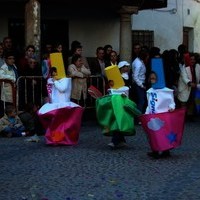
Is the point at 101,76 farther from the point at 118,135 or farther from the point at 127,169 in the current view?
the point at 127,169

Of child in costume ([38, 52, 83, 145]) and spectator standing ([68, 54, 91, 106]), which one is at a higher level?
spectator standing ([68, 54, 91, 106])

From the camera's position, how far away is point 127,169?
324 inches

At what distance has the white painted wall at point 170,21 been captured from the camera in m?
20.2

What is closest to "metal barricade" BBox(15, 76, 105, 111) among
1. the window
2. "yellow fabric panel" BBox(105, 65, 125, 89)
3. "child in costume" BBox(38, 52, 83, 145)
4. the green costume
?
"child in costume" BBox(38, 52, 83, 145)

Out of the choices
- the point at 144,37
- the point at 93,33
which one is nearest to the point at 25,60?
the point at 93,33

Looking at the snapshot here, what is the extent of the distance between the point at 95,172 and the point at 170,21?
1388cm

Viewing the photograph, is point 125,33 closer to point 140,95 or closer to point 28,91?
point 140,95

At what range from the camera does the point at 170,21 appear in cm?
2116

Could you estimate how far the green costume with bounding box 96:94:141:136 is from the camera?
32.1ft

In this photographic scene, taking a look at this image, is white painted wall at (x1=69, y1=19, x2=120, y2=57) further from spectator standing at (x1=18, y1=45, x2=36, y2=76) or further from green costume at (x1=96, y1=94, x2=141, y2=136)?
green costume at (x1=96, y1=94, x2=141, y2=136)

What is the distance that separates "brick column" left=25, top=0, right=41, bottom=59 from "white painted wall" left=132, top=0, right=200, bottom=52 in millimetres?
6064

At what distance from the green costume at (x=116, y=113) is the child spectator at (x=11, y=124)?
241 centimetres

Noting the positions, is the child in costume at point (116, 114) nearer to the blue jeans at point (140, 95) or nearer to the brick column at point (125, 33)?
the blue jeans at point (140, 95)

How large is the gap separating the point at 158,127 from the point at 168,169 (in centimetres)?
100
